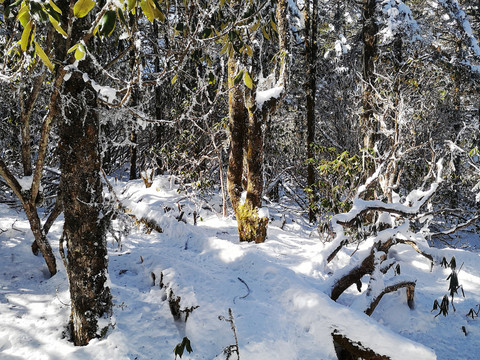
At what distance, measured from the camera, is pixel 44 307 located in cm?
362

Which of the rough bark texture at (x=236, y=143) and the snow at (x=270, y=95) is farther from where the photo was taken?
the rough bark texture at (x=236, y=143)

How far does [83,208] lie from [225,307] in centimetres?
200

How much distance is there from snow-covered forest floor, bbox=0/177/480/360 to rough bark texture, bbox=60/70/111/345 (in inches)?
10.7

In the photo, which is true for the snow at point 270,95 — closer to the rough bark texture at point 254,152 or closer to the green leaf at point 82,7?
the rough bark texture at point 254,152

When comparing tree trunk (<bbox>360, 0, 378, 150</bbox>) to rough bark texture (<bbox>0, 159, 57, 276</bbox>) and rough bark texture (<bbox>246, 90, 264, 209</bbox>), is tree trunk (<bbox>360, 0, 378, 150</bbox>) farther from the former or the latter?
rough bark texture (<bbox>0, 159, 57, 276</bbox>)

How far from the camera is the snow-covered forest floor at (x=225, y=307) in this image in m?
3.02

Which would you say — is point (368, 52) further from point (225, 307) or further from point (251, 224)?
point (225, 307)

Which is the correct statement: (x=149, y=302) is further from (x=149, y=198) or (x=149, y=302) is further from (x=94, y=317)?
(x=149, y=198)

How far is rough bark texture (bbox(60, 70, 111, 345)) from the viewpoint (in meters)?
2.71

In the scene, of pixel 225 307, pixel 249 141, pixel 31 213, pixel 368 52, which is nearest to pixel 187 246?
pixel 249 141

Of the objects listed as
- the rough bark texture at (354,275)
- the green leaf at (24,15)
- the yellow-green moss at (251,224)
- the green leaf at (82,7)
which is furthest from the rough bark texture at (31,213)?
the rough bark texture at (354,275)

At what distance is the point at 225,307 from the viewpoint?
377 cm

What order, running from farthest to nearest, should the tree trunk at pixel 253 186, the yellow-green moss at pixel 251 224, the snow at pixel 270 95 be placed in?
1. the yellow-green moss at pixel 251 224
2. the tree trunk at pixel 253 186
3. the snow at pixel 270 95

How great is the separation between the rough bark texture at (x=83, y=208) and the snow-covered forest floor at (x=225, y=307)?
0.27m
